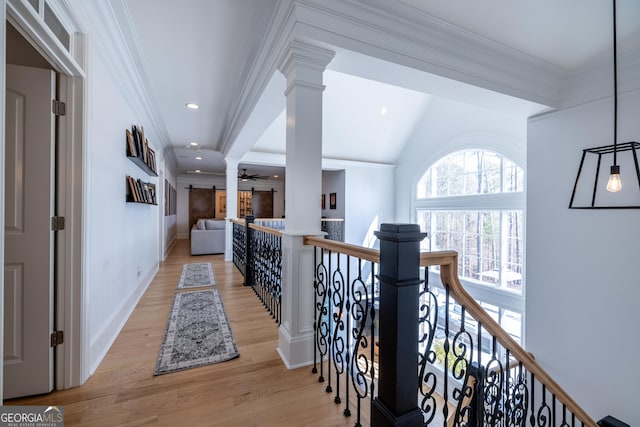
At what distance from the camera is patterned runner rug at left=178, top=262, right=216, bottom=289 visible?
3.83 m

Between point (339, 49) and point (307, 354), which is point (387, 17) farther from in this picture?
point (307, 354)

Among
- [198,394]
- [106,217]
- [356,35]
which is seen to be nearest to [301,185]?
[356,35]

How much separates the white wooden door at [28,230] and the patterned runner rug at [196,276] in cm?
216

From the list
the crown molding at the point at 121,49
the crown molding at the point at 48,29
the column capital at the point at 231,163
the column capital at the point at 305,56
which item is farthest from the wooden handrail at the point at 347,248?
the column capital at the point at 231,163

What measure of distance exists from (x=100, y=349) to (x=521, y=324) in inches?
243

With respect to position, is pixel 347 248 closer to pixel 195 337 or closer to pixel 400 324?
pixel 400 324

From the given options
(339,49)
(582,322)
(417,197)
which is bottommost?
(582,322)

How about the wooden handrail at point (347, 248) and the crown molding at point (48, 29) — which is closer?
the crown molding at point (48, 29)

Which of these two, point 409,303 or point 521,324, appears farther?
point 521,324

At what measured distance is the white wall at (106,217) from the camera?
5.84 ft

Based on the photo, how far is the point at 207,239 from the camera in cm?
650

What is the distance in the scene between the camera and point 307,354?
1.90 meters

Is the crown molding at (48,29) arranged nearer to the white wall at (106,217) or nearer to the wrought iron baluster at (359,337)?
the white wall at (106,217)

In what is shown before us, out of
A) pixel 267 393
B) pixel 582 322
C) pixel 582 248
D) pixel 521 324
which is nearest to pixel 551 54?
pixel 582 248
